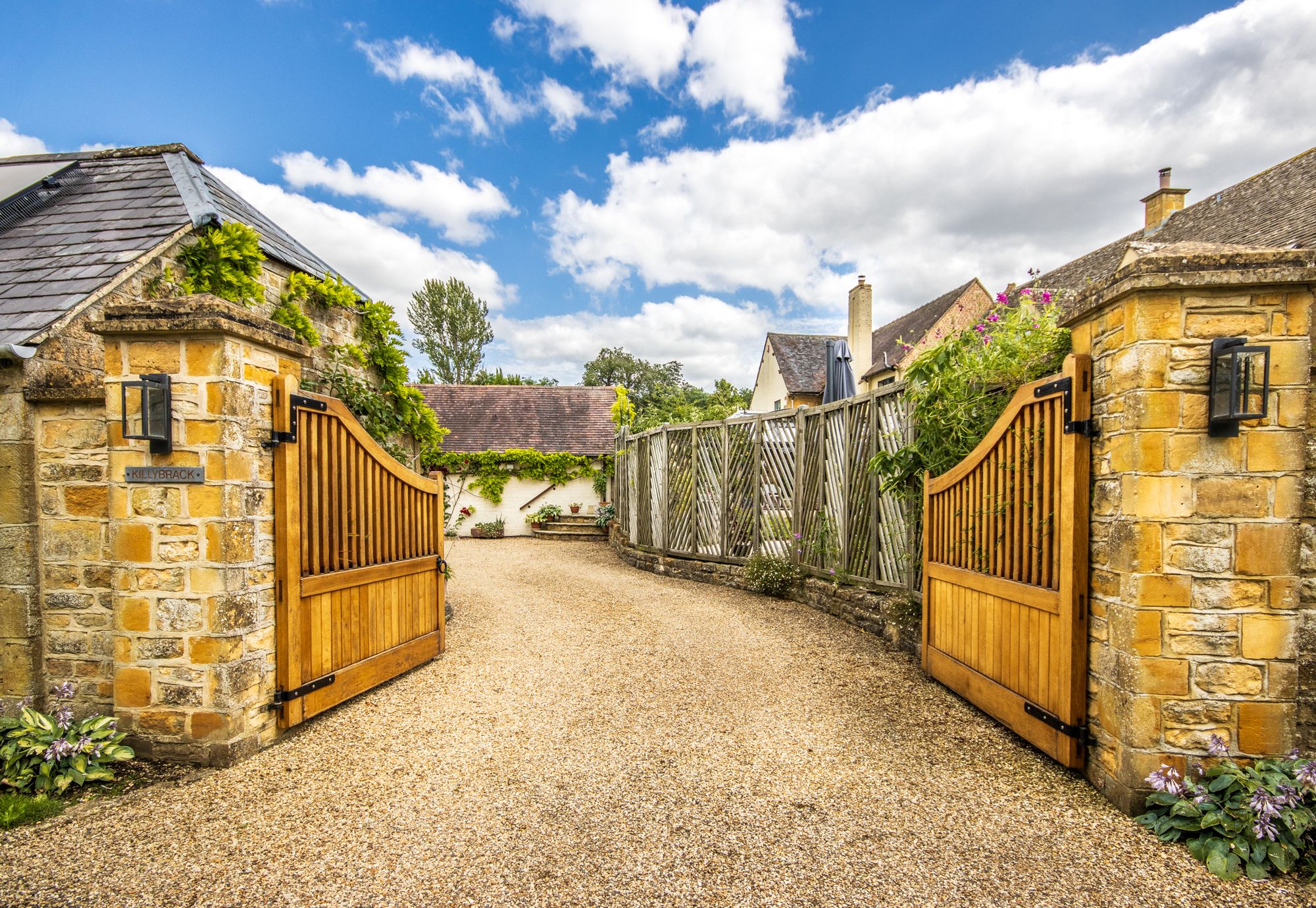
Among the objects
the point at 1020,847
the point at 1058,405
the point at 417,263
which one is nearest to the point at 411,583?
the point at 1020,847

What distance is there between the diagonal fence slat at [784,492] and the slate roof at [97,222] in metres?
5.47

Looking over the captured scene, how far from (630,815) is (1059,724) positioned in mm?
2181

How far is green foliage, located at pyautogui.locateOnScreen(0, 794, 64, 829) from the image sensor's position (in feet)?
8.14

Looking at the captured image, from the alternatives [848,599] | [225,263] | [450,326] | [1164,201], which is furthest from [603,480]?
[450,326]

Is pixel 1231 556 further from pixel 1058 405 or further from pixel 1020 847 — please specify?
pixel 1020 847

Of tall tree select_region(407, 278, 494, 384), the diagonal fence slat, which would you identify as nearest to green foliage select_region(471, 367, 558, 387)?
tall tree select_region(407, 278, 494, 384)

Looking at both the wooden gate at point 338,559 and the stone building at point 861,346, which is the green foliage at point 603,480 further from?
the wooden gate at point 338,559

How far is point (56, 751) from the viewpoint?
2.81 m

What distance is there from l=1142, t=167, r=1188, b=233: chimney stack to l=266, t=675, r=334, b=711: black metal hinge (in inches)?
725

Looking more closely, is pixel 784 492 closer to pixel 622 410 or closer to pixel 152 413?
pixel 152 413

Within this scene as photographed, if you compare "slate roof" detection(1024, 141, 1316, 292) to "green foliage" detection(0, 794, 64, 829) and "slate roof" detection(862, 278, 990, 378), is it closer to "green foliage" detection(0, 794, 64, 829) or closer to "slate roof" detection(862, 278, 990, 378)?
"slate roof" detection(862, 278, 990, 378)

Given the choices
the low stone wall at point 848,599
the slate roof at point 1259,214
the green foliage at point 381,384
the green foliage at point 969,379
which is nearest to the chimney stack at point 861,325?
the slate roof at point 1259,214

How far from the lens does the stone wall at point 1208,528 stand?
2.37 metres

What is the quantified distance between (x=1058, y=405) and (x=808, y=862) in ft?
8.09
